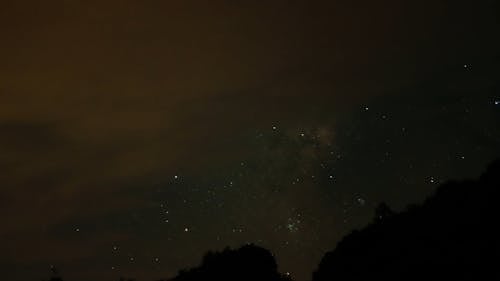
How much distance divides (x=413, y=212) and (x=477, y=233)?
12.7ft

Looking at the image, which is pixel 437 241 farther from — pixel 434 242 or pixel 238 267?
pixel 238 267

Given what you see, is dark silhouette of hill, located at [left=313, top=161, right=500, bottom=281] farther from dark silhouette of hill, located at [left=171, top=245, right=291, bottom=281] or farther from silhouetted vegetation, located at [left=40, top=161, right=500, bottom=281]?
dark silhouette of hill, located at [left=171, top=245, right=291, bottom=281]

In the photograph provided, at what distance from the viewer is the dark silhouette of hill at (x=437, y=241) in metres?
17.3

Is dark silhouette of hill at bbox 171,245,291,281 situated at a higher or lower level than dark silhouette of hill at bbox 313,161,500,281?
higher

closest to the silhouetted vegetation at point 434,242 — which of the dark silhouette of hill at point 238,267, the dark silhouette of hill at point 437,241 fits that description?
the dark silhouette of hill at point 437,241

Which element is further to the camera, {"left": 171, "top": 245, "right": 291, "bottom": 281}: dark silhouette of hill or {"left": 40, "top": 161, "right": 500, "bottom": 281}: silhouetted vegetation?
{"left": 171, "top": 245, "right": 291, "bottom": 281}: dark silhouette of hill

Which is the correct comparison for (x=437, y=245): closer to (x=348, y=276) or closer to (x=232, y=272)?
(x=348, y=276)

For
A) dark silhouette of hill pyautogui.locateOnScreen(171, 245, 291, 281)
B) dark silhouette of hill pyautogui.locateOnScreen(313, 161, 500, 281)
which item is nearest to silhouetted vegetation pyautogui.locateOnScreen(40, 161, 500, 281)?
dark silhouette of hill pyautogui.locateOnScreen(313, 161, 500, 281)

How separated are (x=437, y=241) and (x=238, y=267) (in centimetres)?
1554

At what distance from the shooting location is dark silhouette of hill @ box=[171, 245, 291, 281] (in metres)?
32.8

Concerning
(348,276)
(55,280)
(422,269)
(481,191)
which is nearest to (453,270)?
(422,269)

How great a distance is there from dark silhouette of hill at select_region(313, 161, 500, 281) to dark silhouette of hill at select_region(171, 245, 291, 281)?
32.7ft

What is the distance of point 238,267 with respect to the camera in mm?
32875

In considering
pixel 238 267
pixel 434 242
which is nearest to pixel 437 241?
pixel 434 242
